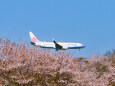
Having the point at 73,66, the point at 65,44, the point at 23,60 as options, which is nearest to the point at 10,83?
the point at 23,60

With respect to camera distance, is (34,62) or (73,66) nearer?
(34,62)

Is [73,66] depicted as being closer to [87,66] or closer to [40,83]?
[40,83]

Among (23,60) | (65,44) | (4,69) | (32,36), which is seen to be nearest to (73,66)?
(23,60)

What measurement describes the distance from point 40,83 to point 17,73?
1890 mm

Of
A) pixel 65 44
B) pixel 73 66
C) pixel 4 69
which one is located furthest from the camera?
pixel 65 44

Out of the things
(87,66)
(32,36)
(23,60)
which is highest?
(32,36)

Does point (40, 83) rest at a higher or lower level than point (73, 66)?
lower

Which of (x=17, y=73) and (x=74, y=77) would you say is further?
Answer: (x=74, y=77)

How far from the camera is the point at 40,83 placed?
1599cm

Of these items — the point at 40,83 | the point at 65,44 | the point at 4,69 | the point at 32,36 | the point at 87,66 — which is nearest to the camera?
the point at 4,69

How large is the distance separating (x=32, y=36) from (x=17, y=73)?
264ft

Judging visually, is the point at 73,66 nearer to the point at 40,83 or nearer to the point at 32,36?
the point at 40,83

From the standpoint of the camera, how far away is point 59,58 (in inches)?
659

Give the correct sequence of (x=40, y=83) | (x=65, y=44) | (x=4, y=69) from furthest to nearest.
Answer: (x=65, y=44)
(x=40, y=83)
(x=4, y=69)
